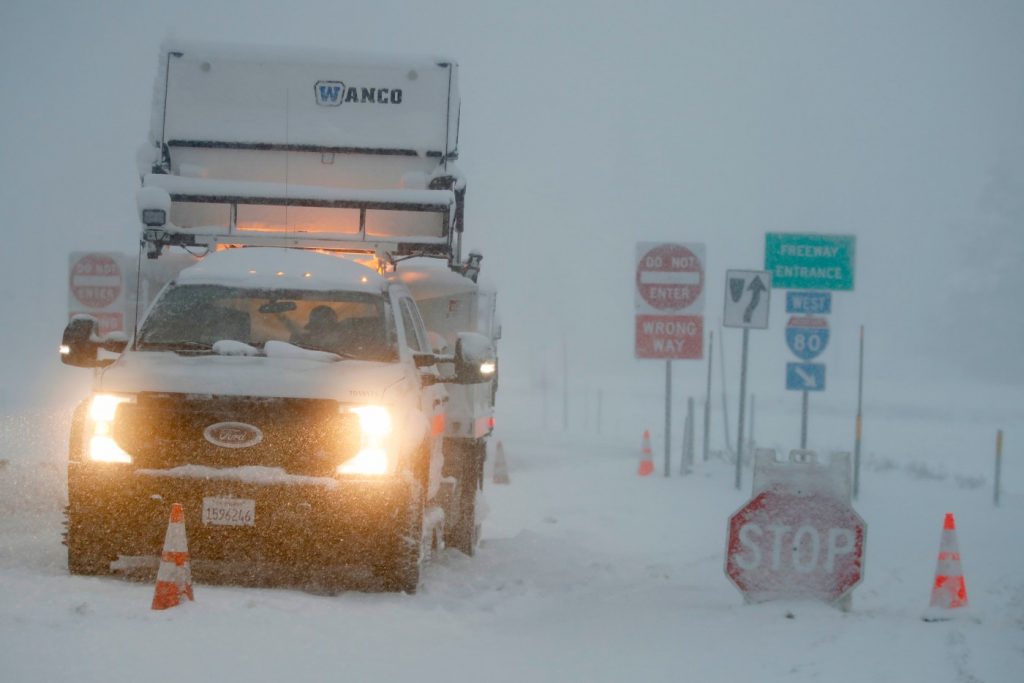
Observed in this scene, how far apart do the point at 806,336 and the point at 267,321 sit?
1067cm

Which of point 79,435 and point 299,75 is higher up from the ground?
point 299,75

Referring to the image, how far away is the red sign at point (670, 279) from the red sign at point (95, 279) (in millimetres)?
7411

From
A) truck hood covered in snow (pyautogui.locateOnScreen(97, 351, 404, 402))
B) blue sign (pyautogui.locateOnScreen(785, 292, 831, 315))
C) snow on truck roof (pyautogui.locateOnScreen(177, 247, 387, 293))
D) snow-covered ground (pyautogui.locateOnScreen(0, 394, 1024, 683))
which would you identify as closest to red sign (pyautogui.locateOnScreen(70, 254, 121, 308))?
snow-covered ground (pyautogui.locateOnScreen(0, 394, 1024, 683))

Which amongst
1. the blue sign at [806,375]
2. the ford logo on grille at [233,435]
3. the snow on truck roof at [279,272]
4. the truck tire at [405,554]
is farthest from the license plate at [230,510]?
the blue sign at [806,375]

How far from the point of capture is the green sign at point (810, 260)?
18.2 metres

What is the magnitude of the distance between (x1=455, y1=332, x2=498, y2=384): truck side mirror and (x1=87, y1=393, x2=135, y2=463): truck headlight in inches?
94.7

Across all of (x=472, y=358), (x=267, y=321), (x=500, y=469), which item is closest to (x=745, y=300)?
(x=500, y=469)

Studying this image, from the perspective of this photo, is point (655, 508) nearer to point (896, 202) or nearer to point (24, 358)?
point (24, 358)

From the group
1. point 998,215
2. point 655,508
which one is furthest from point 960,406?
point 655,508

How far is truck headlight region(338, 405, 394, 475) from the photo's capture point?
809cm

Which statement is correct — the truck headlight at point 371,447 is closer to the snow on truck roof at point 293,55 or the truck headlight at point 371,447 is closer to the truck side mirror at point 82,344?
the truck side mirror at point 82,344

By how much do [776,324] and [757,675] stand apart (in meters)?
112

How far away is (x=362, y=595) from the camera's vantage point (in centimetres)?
834

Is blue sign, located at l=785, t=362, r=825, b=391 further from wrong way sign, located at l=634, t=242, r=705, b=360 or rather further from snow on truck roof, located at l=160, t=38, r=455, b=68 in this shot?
snow on truck roof, located at l=160, t=38, r=455, b=68
